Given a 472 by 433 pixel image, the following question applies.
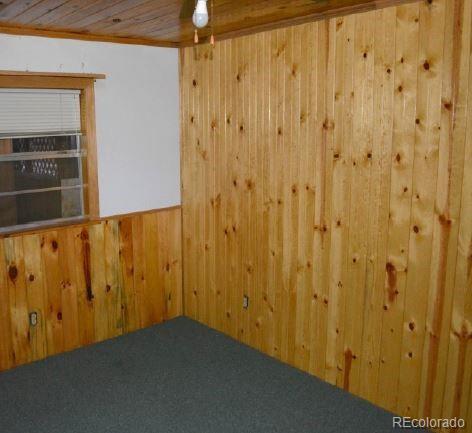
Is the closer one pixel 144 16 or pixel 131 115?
pixel 144 16

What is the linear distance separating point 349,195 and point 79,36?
7.18 ft

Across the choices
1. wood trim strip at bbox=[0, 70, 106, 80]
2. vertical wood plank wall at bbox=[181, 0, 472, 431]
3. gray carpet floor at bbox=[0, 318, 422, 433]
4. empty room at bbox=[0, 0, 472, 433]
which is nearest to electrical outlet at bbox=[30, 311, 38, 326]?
empty room at bbox=[0, 0, 472, 433]

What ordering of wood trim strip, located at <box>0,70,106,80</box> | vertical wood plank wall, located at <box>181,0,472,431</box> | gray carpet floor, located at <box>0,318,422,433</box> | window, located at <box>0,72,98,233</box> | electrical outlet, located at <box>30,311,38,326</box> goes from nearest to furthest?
vertical wood plank wall, located at <box>181,0,472,431</box> → gray carpet floor, located at <box>0,318,422,433</box> → wood trim strip, located at <box>0,70,106,80</box> → window, located at <box>0,72,98,233</box> → electrical outlet, located at <box>30,311,38,326</box>

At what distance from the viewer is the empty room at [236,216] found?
2.80m

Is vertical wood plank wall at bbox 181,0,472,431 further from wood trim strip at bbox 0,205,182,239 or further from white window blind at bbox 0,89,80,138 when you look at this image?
white window blind at bbox 0,89,80,138

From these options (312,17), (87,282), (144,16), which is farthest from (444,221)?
(87,282)

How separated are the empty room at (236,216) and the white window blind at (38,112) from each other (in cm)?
1

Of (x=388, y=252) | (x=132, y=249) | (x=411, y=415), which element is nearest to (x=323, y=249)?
(x=388, y=252)

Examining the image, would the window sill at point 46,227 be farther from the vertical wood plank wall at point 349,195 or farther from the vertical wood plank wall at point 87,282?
the vertical wood plank wall at point 349,195

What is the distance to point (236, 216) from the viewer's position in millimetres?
Result: 3980

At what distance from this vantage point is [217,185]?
411 cm

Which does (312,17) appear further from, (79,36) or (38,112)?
(38,112)

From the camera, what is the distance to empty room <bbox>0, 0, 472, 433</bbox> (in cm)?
280

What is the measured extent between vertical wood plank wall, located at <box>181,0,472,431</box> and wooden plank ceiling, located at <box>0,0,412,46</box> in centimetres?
10
